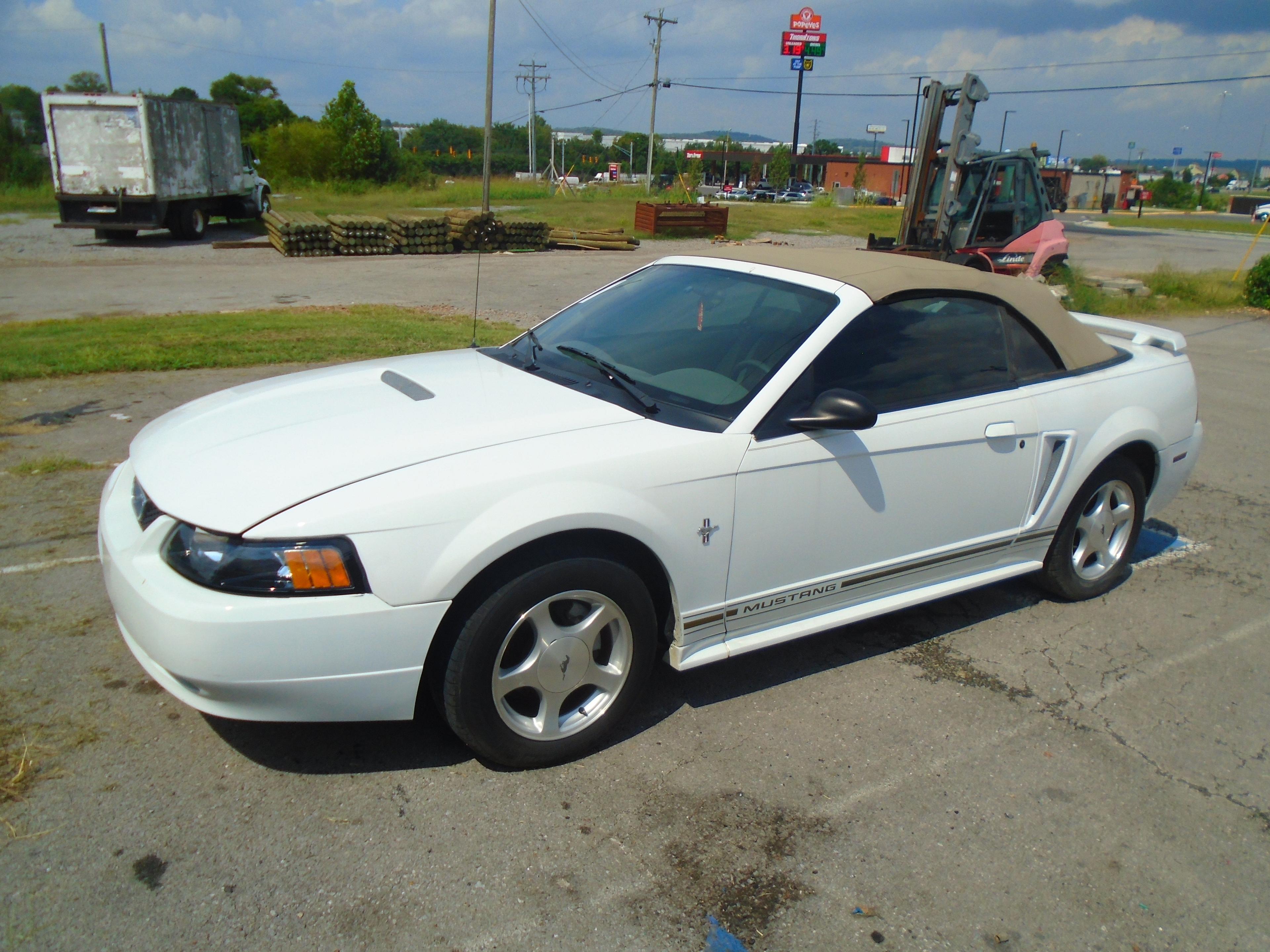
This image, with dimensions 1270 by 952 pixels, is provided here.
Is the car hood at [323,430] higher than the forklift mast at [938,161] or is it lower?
lower

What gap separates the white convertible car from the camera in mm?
2639

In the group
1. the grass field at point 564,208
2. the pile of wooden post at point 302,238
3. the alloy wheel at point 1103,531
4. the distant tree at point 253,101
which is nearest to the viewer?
the alloy wheel at point 1103,531

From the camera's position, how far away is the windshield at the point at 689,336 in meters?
3.43

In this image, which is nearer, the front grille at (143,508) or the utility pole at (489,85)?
the front grille at (143,508)

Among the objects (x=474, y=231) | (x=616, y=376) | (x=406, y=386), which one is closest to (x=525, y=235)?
(x=474, y=231)

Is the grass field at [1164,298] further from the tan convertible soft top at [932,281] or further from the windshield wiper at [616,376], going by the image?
the windshield wiper at [616,376]

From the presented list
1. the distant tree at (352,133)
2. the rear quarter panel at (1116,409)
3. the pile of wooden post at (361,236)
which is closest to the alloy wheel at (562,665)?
the rear quarter panel at (1116,409)

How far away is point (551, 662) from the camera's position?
117 inches

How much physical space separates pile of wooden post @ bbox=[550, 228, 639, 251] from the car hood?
2090cm

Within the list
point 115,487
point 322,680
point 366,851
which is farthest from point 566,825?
point 115,487

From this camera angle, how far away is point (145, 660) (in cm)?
285

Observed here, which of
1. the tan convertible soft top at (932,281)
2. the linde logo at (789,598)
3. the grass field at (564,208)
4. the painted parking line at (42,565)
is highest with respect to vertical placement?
the tan convertible soft top at (932,281)

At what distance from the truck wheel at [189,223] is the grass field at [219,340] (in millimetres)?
12952

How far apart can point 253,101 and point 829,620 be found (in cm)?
9216
